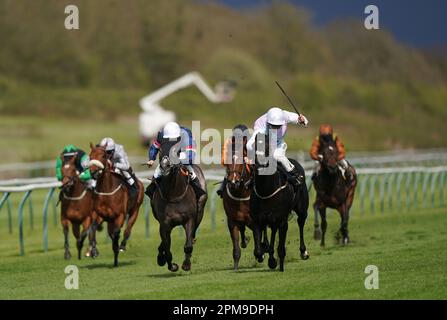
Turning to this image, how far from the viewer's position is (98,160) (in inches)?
578

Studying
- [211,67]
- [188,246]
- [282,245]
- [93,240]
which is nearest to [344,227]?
[93,240]

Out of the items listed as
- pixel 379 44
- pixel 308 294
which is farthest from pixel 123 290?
pixel 379 44

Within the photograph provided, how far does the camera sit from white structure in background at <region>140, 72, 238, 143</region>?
159 feet

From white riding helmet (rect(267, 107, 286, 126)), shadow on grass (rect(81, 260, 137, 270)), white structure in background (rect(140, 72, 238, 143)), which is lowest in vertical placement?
shadow on grass (rect(81, 260, 137, 270))

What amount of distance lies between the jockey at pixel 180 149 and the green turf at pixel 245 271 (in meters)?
0.94

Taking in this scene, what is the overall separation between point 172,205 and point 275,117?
1.48m

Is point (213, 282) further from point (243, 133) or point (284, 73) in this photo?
point (284, 73)

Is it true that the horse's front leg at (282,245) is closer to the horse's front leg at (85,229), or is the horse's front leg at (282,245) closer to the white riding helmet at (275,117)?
the white riding helmet at (275,117)

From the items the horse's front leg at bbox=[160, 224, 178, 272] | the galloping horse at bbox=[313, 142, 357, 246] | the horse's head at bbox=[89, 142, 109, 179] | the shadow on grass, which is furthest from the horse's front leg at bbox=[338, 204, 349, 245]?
the horse's front leg at bbox=[160, 224, 178, 272]

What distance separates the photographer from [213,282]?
11266 millimetres

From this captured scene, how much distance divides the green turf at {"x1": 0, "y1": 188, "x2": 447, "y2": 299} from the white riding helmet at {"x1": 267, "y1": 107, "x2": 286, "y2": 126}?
152 cm

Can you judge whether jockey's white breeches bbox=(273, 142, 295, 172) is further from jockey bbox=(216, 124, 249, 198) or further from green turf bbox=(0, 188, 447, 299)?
green turf bbox=(0, 188, 447, 299)

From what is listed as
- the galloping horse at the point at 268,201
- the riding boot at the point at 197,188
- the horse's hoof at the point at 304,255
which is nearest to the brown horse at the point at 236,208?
the galloping horse at the point at 268,201

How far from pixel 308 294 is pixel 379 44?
170 feet
